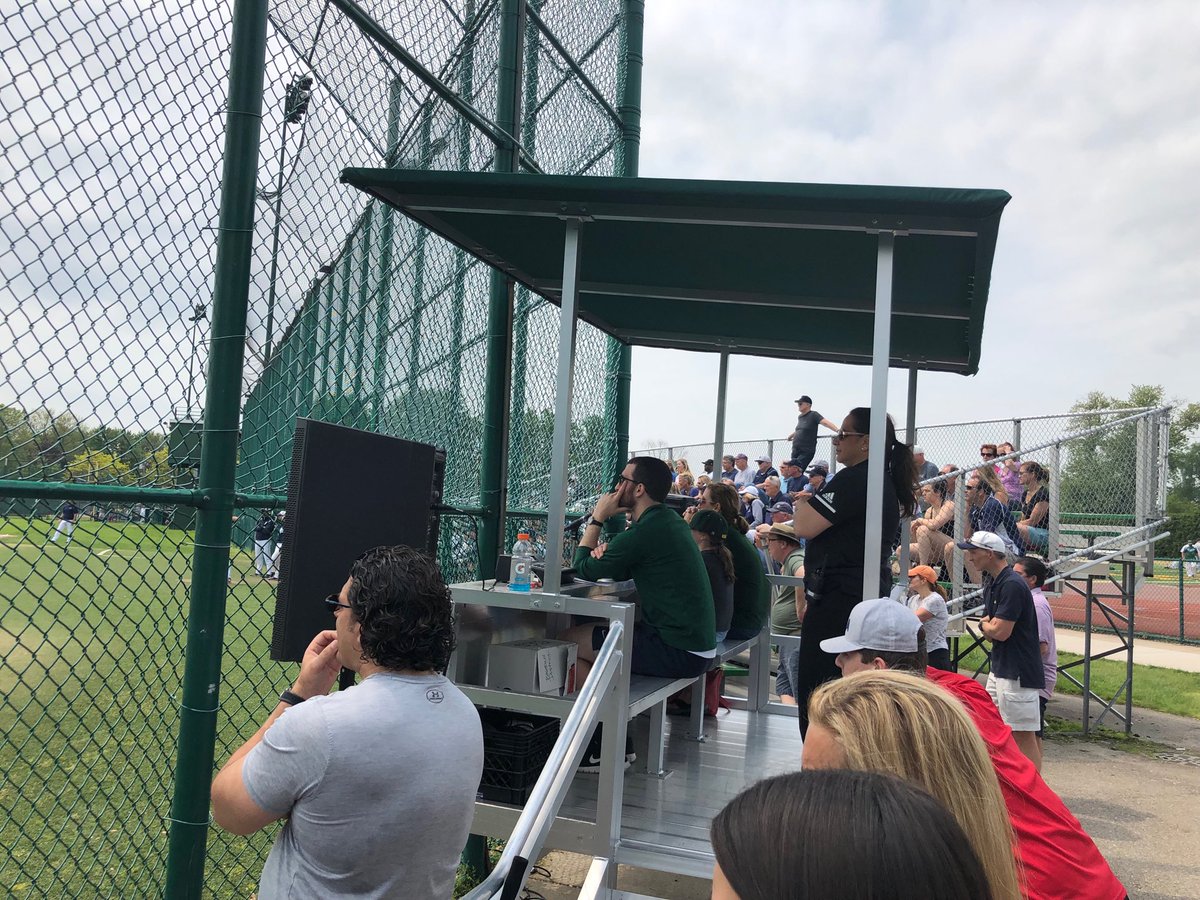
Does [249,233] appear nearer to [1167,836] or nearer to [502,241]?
[502,241]

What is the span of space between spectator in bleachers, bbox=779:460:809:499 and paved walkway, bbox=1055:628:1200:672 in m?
6.02

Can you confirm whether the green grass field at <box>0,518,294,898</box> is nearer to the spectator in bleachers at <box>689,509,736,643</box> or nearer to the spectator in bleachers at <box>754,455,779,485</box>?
the spectator in bleachers at <box>689,509,736,643</box>

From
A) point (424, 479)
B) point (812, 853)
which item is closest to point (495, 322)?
point (424, 479)

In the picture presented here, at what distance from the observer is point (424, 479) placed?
11.5 feet

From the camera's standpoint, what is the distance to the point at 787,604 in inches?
357

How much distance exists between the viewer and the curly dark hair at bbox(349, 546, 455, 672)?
2277 mm

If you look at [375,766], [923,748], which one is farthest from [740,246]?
[923,748]

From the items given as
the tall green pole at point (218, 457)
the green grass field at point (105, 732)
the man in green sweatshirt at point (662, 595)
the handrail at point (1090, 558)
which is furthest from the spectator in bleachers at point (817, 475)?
the tall green pole at point (218, 457)

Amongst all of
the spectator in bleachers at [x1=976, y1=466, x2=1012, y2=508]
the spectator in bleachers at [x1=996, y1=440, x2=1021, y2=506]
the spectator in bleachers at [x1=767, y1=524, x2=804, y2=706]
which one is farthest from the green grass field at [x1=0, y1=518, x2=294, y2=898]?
the spectator in bleachers at [x1=996, y1=440, x2=1021, y2=506]

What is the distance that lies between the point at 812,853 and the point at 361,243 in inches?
156

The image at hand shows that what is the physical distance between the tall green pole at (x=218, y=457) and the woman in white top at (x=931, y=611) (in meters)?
5.76

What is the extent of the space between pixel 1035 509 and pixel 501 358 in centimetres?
841

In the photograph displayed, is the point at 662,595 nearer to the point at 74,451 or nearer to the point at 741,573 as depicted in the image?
the point at 741,573

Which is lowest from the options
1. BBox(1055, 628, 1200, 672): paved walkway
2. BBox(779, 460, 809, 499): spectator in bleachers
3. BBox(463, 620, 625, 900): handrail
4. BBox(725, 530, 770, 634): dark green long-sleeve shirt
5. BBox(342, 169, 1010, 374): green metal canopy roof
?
BBox(1055, 628, 1200, 672): paved walkway
